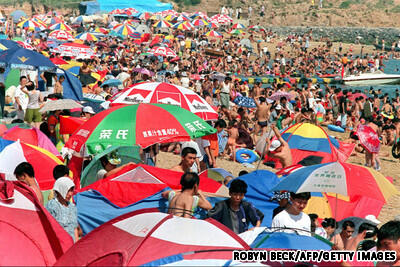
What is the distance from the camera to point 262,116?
578 inches

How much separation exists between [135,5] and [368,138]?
1685 inches

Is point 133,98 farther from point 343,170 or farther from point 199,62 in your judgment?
point 199,62

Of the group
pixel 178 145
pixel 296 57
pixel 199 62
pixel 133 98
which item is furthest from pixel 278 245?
pixel 296 57

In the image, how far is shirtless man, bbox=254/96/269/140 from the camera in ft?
47.7

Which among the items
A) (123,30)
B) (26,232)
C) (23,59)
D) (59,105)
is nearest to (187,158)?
(26,232)

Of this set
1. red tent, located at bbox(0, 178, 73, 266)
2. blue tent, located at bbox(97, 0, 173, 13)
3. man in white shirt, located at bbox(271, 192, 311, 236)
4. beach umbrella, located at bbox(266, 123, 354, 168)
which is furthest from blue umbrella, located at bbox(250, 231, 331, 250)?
blue tent, located at bbox(97, 0, 173, 13)

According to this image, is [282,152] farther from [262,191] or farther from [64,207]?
[64,207]

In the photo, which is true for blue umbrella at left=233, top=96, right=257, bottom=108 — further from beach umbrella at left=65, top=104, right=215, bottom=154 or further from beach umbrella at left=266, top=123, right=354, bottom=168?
beach umbrella at left=65, top=104, right=215, bottom=154

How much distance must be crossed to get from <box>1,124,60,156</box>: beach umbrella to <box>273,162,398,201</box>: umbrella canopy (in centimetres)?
430

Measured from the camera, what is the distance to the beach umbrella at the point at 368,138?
1339cm

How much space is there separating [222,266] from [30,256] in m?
1.65

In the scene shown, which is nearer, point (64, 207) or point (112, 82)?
point (64, 207)

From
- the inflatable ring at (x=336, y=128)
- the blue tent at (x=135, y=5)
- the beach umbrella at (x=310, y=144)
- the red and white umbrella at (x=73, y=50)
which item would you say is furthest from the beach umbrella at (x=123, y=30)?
the beach umbrella at (x=310, y=144)

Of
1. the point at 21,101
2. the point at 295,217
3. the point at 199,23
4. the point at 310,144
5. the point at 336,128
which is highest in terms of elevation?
the point at 295,217
